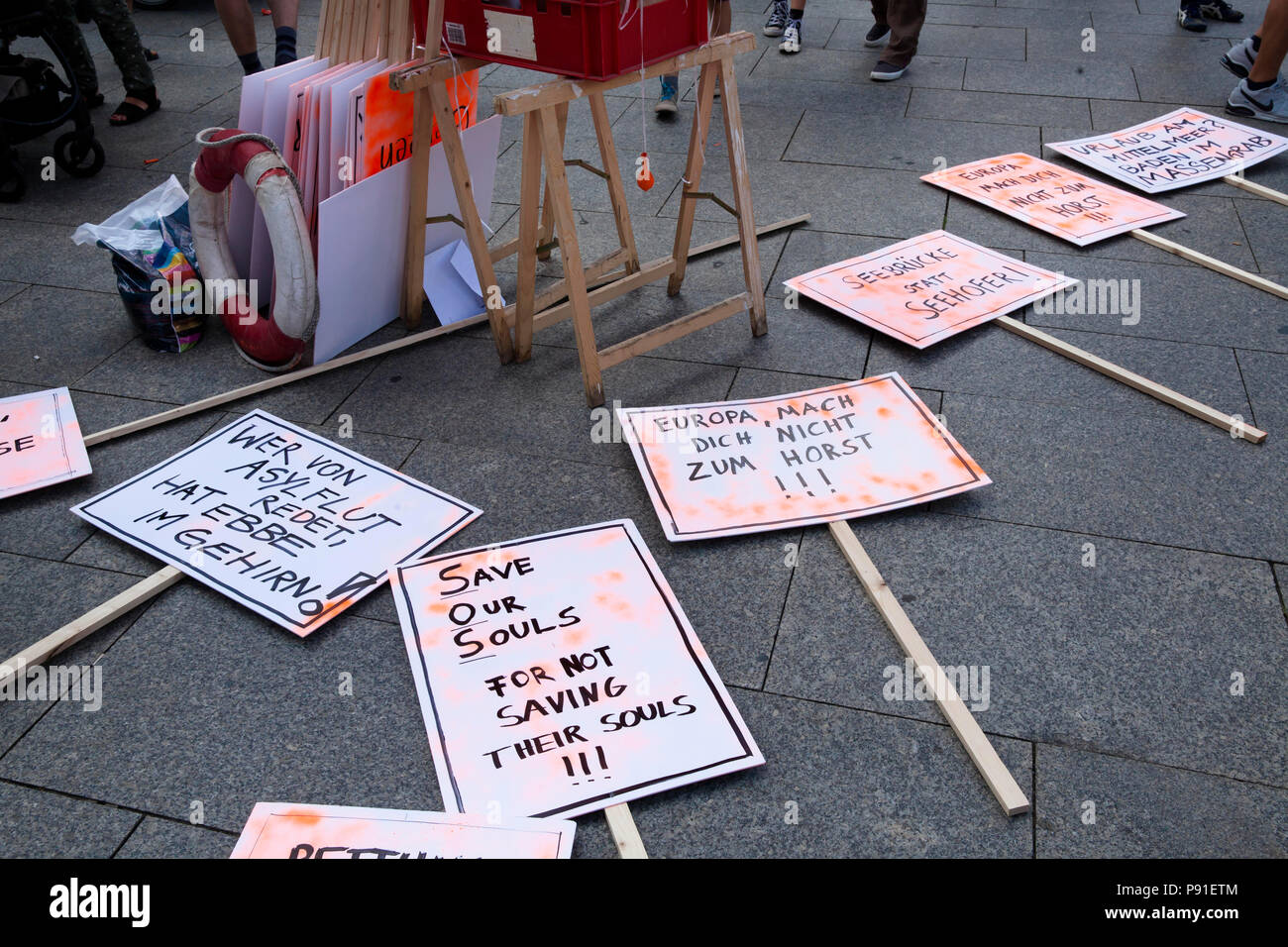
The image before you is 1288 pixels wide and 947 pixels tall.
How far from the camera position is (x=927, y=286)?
3.27m

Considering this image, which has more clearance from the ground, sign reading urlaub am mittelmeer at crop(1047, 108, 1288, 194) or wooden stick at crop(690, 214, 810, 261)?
sign reading urlaub am mittelmeer at crop(1047, 108, 1288, 194)

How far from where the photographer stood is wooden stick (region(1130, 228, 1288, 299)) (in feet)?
10.6

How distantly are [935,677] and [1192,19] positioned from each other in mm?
5264

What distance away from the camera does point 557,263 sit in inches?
142

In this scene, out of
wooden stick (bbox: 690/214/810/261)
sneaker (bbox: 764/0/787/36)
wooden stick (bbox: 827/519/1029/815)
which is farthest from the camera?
sneaker (bbox: 764/0/787/36)

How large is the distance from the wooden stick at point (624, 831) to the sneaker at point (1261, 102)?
4.51 metres

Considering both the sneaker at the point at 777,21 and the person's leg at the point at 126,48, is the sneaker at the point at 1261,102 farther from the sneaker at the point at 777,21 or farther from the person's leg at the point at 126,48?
the person's leg at the point at 126,48

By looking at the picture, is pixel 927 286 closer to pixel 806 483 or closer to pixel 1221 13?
pixel 806 483

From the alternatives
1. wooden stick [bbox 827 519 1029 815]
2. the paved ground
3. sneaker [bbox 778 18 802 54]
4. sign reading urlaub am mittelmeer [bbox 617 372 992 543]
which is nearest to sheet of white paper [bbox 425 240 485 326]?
the paved ground

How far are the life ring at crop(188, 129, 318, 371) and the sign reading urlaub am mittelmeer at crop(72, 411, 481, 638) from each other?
37cm

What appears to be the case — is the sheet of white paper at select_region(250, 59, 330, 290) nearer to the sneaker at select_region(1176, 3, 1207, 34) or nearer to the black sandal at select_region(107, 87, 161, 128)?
the black sandal at select_region(107, 87, 161, 128)

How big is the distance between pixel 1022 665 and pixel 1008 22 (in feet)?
16.6
